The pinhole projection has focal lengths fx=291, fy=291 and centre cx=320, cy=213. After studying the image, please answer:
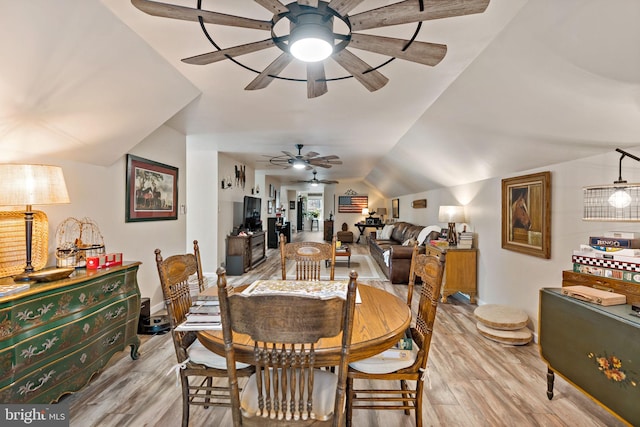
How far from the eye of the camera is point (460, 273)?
14.1 ft

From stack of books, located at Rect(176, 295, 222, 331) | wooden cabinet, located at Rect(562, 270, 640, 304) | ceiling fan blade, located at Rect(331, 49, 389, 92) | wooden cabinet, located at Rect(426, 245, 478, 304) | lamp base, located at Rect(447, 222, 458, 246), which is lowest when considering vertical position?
wooden cabinet, located at Rect(426, 245, 478, 304)

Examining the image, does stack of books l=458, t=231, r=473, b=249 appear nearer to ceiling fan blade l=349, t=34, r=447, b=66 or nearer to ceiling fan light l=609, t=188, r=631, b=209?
ceiling fan light l=609, t=188, r=631, b=209

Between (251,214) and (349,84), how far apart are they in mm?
5035

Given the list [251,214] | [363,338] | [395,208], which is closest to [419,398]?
[363,338]

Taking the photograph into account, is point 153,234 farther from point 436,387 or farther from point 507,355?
point 507,355

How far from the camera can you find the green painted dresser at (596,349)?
150cm

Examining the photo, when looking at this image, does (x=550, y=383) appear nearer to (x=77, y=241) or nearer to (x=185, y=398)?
(x=185, y=398)

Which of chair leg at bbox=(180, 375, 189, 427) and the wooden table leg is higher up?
chair leg at bbox=(180, 375, 189, 427)

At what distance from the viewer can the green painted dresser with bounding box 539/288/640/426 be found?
58.9 inches

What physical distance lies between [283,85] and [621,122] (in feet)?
8.52

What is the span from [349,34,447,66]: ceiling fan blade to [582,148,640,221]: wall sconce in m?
1.43

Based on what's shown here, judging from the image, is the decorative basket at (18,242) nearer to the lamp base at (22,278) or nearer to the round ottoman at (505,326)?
the lamp base at (22,278)

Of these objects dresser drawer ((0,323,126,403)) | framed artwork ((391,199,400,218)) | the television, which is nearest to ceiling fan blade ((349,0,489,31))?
dresser drawer ((0,323,126,403))

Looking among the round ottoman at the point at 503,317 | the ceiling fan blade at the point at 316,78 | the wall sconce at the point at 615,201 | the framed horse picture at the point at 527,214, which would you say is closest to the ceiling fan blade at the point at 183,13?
the ceiling fan blade at the point at 316,78
